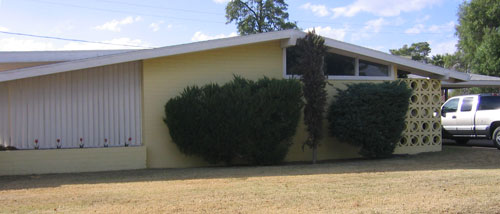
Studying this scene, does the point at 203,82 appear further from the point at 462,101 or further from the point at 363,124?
the point at 462,101

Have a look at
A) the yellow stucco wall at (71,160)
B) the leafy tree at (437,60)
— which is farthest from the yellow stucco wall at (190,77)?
the leafy tree at (437,60)

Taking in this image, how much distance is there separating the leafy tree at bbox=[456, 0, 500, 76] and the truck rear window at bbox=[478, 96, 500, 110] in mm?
15998

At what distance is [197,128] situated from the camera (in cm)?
1117

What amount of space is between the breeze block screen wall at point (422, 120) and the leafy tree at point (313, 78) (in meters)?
3.39

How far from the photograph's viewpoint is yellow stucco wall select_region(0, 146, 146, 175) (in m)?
10.4

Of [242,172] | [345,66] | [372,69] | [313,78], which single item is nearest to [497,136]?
[372,69]

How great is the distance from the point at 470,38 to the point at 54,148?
1179 inches

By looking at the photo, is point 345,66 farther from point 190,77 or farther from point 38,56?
point 38,56

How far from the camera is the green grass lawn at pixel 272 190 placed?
652cm

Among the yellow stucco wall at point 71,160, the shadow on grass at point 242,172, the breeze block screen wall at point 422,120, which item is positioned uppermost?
the breeze block screen wall at point 422,120

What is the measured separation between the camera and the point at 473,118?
15.0 m

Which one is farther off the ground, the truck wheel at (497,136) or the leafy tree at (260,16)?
the leafy tree at (260,16)

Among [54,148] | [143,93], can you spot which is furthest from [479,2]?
[54,148]

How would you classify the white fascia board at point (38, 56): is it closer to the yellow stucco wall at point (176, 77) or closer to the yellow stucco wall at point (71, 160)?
the yellow stucco wall at point (176, 77)
